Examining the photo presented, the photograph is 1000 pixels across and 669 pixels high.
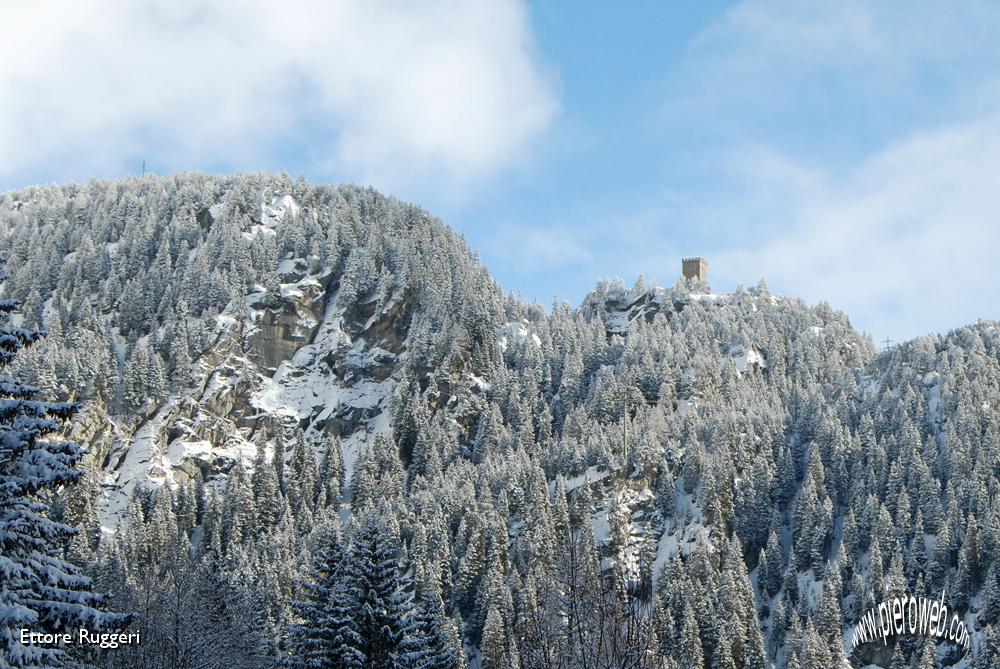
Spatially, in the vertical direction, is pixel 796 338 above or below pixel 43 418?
above

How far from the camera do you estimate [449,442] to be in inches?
5536

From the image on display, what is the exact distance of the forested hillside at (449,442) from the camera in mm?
87125

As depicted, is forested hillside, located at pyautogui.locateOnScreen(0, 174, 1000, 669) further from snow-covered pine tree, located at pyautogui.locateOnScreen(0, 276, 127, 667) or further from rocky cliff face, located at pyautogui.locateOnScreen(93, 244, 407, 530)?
snow-covered pine tree, located at pyautogui.locateOnScreen(0, 276, 127, 667)

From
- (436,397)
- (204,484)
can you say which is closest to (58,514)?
(204,484)

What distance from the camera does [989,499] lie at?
106688 millimetres

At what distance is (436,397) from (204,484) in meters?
37.6

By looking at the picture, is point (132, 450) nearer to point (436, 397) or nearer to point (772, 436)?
point (436, 397)

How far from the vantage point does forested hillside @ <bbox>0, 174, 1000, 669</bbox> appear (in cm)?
8712
